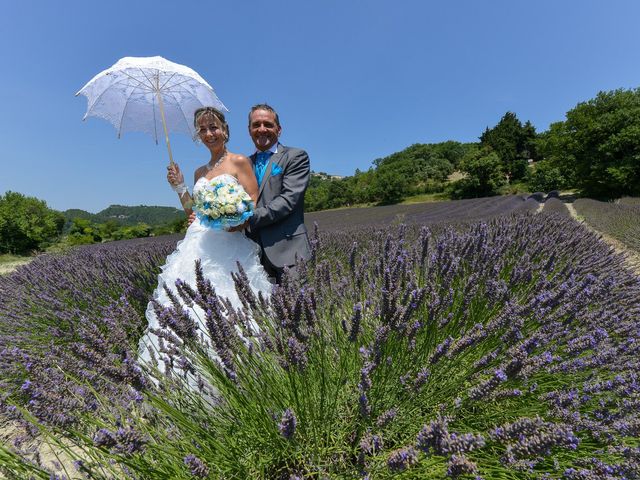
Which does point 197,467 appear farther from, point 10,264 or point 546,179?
point 546,179

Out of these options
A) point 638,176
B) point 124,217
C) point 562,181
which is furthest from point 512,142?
point 124,217

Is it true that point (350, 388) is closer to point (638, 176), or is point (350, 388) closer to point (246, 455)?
point (246, 455)

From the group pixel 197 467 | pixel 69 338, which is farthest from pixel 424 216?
pixel 197 467

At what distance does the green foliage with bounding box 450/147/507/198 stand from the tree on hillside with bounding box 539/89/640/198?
8.28 metres

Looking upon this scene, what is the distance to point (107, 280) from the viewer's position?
3344 mm

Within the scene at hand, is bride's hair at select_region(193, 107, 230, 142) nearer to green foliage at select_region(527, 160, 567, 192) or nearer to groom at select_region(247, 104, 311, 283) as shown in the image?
groom at select_region(247, 104, 311, 283)

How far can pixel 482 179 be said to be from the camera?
36.0 m

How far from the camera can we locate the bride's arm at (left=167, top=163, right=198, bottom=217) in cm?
265

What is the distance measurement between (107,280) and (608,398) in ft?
13.9

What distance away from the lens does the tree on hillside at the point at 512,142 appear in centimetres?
4231

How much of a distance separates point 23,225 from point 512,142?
62.2m

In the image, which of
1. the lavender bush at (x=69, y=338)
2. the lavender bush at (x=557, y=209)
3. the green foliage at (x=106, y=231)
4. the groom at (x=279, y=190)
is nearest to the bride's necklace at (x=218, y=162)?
the groom at (x=279, y=190)

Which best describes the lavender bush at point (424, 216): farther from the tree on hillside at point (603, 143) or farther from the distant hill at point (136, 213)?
the distant hill at point (136, 213)

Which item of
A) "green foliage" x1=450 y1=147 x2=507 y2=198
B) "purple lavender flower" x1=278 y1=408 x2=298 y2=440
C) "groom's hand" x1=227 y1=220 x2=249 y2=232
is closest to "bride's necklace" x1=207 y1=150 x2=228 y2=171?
"groom's hand" x1=227 y1=220 x2=249 y2=232
